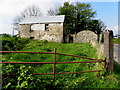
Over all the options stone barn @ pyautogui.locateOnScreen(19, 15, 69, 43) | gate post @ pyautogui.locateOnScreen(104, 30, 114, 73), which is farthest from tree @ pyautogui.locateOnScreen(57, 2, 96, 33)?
gate post @ pyautogui.locateOnScreen(104, 30, 114, 73)

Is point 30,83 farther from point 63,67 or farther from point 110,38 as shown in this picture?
point 110,38

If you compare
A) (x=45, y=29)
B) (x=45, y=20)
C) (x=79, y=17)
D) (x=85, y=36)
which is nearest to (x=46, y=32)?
(x=45, y=29)

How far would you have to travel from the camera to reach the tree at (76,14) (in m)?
41.1

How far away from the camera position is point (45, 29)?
85.3 feet

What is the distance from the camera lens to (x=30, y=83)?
4359 mm

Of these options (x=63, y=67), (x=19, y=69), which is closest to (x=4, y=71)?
(x=19, y=69)

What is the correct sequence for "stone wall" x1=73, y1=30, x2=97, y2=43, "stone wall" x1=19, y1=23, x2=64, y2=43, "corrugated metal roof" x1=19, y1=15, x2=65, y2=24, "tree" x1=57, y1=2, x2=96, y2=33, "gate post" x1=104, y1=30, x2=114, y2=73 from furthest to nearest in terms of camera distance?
1. "tree" x1=57, y1=2, x2=96, y2=33
2. "stone wall" x1=73, y1=30, x2=97, y2=43
3. "corrugated metal roof" x1=19, y1=15, x2=65, y2=24
4. "stone wall" x1=19, y1=23, x2=64, y2=43
5. "gate post" x1=104, y1=30, x2=114, y2=73

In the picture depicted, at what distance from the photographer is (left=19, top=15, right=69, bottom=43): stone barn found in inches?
995

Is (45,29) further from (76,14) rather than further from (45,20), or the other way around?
(76,14)

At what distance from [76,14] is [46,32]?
66.4 feet

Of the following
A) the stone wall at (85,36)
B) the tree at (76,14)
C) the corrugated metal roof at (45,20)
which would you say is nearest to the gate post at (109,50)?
the corrugated metal roof at (45,20)

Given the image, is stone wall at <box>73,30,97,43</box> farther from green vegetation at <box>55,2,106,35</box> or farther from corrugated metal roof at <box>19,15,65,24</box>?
green vegetation at <box>55,2,106,35</box>

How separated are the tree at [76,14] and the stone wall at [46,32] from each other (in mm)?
14672

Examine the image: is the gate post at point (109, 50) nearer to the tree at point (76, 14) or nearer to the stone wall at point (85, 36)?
the stone wall at point (85, 36)
